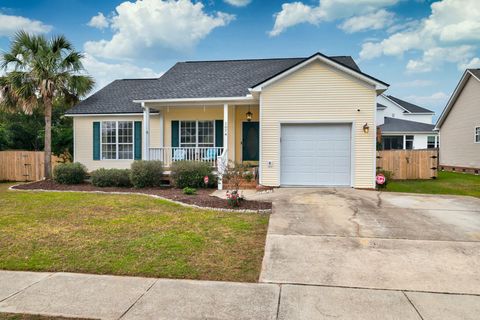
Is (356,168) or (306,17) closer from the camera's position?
(356,168)

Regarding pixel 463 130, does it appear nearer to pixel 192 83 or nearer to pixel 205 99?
pixel 205 99

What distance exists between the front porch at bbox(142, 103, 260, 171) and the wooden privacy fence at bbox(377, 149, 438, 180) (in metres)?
6.81

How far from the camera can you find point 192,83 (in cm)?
1416

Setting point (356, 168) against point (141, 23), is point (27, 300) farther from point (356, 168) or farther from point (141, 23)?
point (141, 23)

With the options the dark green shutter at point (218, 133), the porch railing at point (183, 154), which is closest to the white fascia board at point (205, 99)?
the dark green shutter at point (218, 133)

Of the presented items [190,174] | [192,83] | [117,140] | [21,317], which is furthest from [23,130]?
[21,317]

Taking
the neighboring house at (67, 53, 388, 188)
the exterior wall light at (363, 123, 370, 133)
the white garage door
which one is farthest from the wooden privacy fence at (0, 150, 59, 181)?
the exterior wall light at (363, 123, 370, 133)

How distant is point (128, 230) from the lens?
6.14m

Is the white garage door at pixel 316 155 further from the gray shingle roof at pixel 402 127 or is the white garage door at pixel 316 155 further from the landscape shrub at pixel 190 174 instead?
the gray shingle roof at pixel 402 127

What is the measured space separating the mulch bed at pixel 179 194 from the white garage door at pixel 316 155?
3.23 metres

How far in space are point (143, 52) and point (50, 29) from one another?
482cm

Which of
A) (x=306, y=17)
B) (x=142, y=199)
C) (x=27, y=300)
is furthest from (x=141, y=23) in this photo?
(x=27, y=300)

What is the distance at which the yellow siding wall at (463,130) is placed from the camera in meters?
18.0

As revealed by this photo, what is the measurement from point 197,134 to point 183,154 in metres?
1.56
